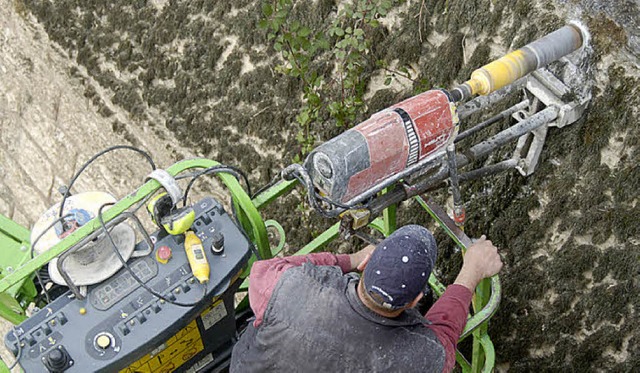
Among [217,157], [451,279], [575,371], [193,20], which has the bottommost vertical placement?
[575,371]

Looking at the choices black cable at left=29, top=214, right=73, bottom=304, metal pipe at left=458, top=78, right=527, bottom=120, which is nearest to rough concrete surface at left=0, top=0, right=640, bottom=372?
metal pipe at left=458, top=78, right=527, bottom=120

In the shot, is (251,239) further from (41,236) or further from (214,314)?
(41,236)

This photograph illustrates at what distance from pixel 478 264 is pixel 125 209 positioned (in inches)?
53.4

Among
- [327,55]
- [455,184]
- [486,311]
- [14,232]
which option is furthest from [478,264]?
[14,232]

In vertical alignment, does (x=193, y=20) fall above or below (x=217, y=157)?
above

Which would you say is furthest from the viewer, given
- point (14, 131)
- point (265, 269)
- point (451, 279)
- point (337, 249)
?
point (14, 131)

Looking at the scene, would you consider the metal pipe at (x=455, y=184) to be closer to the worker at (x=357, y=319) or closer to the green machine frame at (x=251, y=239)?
the green machine frame at (x=251, y=239)

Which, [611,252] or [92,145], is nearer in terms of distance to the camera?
[611,252]

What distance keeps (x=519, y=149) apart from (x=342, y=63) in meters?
1.16

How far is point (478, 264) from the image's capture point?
2982 millimetres

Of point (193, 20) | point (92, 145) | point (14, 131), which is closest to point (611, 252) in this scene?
point (193, 20)

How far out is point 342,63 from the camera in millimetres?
4305

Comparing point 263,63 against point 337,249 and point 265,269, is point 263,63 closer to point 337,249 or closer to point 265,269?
point 337,249

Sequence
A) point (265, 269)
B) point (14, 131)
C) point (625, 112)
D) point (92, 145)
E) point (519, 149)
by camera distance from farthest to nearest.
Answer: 1. point (14, 131)
2. point (92, 145)
3. point (519, 149)
4. point (625, 112)
5. point (265, 269)
